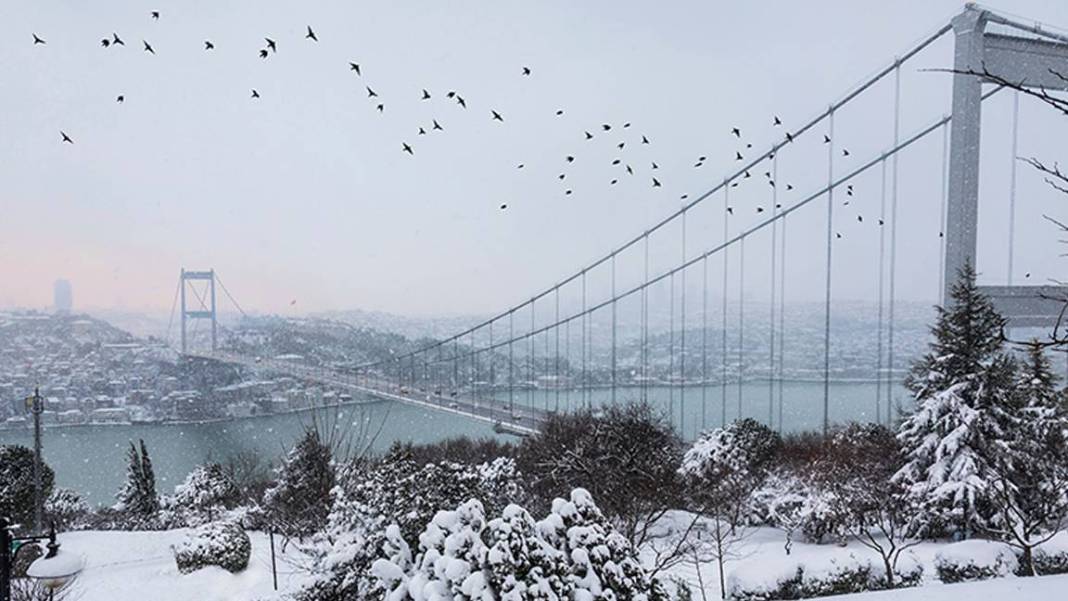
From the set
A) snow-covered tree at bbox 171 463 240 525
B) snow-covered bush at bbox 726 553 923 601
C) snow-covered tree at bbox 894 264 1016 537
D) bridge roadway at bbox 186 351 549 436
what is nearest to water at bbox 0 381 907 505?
bridge roadway at bbox 186 351 549 436

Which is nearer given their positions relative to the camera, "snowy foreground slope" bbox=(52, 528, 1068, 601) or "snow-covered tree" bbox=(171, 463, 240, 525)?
"snowy foreground slope" bbox=(52, 528, 1068, 601)

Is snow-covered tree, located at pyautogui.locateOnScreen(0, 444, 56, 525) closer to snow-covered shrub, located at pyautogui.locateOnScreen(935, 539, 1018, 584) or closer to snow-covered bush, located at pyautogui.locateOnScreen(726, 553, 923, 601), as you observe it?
snow-covered bush, located at pyautogui.locateOnScreen(726, 553, 923, 601)

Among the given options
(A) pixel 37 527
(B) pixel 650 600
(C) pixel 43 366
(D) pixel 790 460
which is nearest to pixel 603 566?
(B) pixel 650 600

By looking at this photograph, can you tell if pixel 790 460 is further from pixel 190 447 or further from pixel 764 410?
pixel 190 447

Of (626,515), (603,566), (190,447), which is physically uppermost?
(603,566)

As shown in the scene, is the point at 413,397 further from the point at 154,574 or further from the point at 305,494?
the point at 154,574

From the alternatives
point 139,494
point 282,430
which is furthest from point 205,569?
point 282,430
